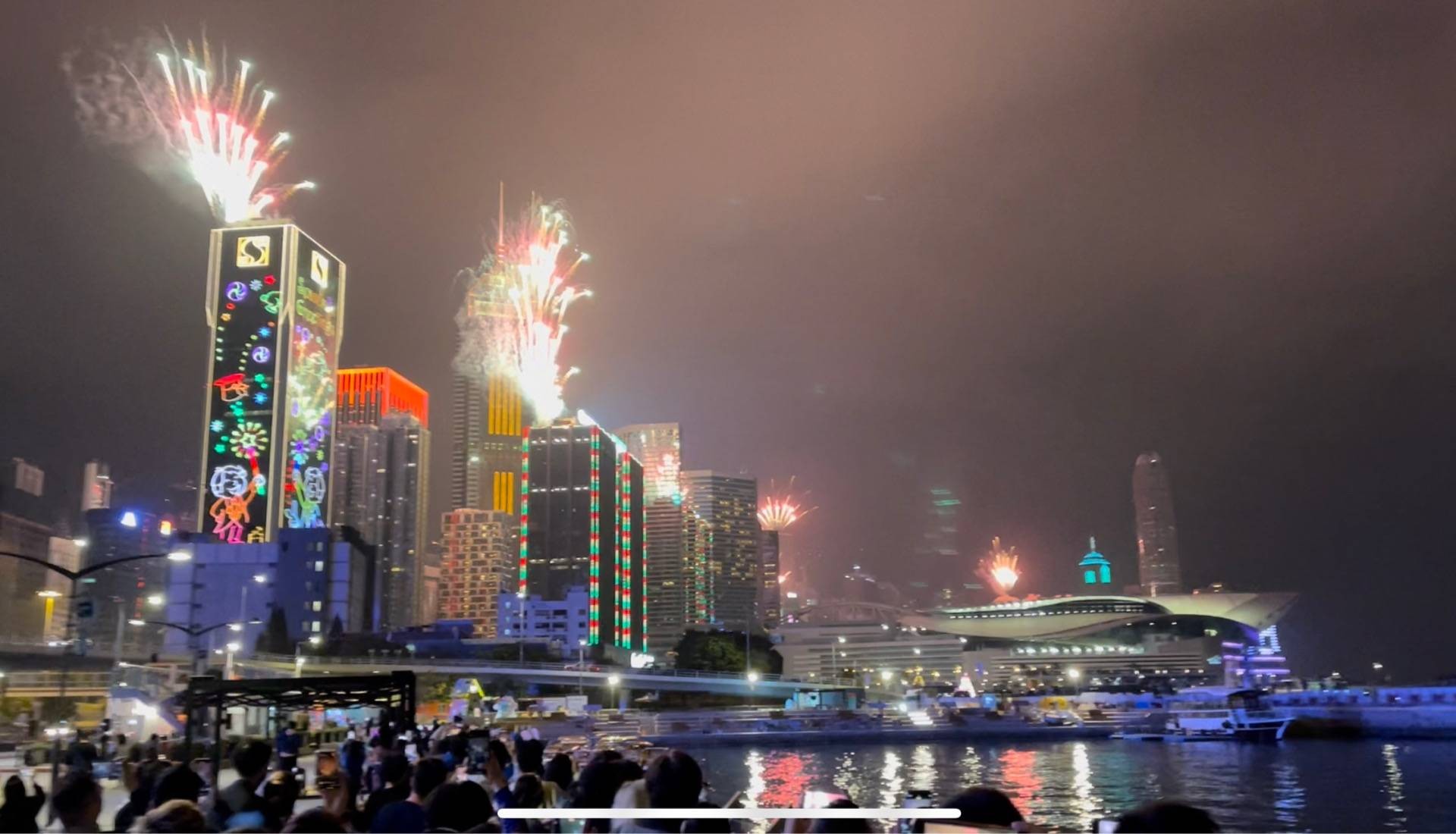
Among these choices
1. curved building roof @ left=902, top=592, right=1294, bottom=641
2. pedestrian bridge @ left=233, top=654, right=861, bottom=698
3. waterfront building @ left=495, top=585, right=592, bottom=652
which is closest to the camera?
pedestrian bridge @ left=233, top=654, right=861, bottom=698

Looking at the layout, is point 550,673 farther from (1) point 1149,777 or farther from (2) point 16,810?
(2) point 16,810

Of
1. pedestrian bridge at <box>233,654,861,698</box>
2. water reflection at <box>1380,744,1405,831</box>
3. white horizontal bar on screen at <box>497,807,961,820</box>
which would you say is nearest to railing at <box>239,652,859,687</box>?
pedestrian bridge at <box>233,654,861,698</box>

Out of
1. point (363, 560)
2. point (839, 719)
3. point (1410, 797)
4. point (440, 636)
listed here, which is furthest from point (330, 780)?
point (440, 636)

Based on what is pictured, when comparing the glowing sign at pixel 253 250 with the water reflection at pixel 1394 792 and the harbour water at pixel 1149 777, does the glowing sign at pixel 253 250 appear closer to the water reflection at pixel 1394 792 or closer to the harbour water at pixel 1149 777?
the harbour water at pixel 1149 777

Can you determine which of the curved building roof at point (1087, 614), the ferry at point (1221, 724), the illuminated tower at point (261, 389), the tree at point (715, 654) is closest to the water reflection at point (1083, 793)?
the ferry at point (1221, 724)

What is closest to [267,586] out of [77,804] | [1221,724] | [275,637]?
[275,637]

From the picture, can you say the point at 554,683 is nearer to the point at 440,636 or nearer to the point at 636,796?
the point at 440,636

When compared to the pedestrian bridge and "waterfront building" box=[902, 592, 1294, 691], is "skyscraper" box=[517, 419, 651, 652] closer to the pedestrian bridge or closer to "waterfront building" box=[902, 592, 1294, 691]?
the pedestrian bridge
